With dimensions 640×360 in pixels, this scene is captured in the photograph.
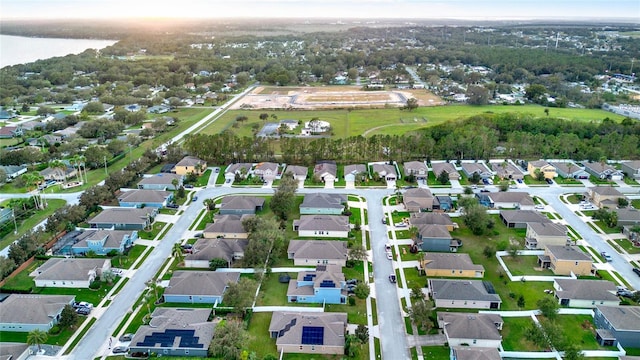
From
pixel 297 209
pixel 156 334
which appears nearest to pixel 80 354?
pixel 156 334

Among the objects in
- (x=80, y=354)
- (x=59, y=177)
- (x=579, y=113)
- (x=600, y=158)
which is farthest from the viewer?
(x=579, y=113)

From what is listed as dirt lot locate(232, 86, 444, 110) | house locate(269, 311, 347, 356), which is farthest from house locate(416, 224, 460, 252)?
dirt lot locate(232, 86, 444, 110)

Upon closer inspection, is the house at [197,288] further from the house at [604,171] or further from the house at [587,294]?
→ the house at [604,171]

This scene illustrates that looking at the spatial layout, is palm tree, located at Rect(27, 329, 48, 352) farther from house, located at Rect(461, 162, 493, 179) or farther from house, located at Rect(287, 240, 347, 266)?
house, located at Rect(461, 162, 493, 179)

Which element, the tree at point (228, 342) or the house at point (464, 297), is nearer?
the tree at point (228, 342)

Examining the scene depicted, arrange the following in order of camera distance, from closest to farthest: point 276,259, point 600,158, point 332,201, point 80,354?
point 80,354
point 276,259
point 332,201
point 600,158

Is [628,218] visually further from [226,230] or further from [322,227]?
[226,230]

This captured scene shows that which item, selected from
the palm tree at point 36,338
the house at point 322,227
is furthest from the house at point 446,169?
the palm tree at point 36,338

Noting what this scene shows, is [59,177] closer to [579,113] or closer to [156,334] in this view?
[156,334]
